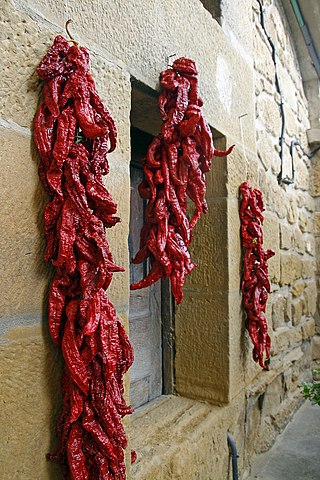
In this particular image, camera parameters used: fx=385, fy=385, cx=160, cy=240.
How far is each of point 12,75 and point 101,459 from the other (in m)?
0.67

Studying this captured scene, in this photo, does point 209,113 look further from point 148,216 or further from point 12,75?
point 12,75

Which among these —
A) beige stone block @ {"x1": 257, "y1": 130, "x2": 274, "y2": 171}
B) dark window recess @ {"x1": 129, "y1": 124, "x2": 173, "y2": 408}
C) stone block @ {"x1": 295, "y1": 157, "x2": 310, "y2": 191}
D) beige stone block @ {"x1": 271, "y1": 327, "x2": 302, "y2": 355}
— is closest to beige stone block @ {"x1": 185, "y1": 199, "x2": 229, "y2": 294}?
dark window recess @ {"x1": 129, "y1": 124, "x2": 173, "y2": 408}

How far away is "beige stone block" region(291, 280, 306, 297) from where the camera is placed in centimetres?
231

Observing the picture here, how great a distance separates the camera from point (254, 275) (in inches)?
59.4

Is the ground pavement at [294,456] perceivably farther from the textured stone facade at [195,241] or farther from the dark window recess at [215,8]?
the dark window recess at [215,8]

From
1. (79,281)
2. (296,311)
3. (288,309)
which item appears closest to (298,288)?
(296,311)

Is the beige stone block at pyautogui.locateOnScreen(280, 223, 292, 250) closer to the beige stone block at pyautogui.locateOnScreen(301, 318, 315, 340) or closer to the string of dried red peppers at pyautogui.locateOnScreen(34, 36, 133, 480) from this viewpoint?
the beige stone block at pyautogui.locateOnScreen(301, 318, 315, 340)

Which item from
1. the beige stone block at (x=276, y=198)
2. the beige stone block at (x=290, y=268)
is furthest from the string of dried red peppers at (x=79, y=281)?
the beige stone block at (x=290, y=268)

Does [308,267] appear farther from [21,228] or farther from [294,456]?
[21,228]

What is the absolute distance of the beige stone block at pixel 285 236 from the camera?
210 cm

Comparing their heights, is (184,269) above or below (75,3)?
below

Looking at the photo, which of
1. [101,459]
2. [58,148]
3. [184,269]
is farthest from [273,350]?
[58,148]

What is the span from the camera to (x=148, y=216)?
102 cm

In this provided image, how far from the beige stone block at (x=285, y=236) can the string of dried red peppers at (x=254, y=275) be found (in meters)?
0.62
